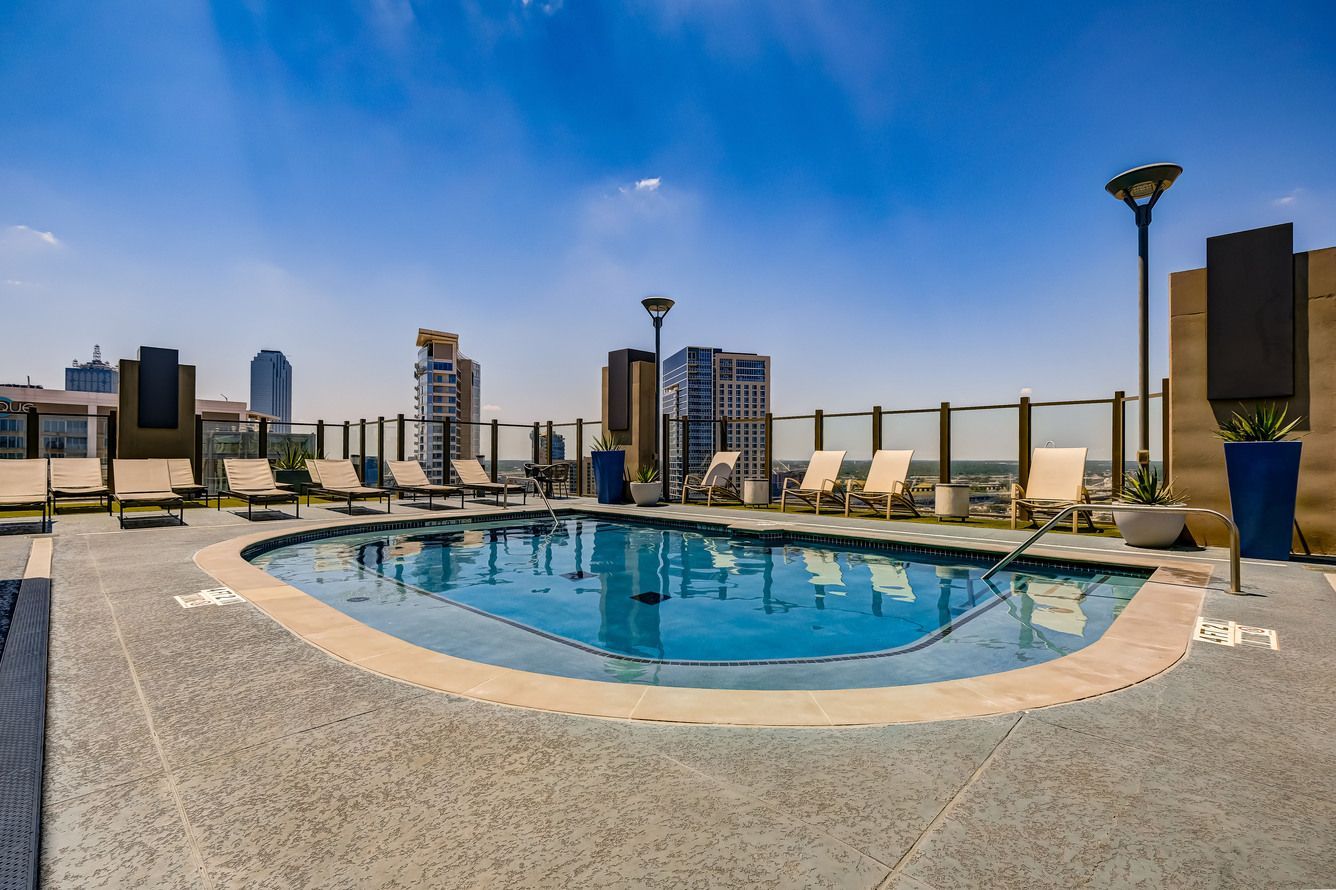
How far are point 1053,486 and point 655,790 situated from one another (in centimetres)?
883

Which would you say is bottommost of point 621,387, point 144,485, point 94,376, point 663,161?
point 144,485

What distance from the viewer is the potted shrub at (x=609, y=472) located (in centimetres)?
1185

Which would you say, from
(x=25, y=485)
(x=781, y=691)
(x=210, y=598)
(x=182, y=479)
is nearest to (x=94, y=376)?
(x=182, y=479)

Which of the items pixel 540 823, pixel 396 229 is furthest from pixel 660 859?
pixel 396 229

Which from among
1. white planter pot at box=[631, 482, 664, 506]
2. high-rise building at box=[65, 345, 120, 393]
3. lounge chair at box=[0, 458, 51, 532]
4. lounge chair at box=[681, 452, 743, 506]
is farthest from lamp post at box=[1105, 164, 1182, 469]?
high-rise building at box=[65, 345, 120, 393]

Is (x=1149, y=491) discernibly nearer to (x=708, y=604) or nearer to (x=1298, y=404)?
(x=1298, y=404)

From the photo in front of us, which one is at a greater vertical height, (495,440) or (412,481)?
(495,440)

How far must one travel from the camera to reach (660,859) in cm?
129

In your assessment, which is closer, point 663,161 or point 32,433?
point 32,433

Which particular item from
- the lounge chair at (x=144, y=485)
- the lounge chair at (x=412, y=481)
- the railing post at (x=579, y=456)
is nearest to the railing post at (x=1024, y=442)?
the railing post at (x=579, y=456)

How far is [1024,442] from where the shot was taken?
941 centimetres

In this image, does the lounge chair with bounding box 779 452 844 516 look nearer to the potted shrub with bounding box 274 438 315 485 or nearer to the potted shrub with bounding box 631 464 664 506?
the potted shrub with bounding box 631 464 664 506

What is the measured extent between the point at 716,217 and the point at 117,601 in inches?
441

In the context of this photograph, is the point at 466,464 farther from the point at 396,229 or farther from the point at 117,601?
the point at 117,601
